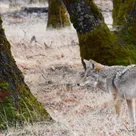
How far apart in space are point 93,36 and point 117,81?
3.45 meters

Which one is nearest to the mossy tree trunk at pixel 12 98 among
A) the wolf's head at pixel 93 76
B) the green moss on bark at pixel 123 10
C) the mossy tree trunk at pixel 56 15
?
the wolf's head at pixel 93 76

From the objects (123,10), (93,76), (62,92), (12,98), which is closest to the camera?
(12,98)

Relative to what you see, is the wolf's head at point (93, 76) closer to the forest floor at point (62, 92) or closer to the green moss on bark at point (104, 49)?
the forest floor at point (62, 92)

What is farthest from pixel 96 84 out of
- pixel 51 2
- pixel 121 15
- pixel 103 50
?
pixel 51 2

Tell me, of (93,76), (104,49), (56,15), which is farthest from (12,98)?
(56,15)

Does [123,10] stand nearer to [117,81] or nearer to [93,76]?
[93,76]

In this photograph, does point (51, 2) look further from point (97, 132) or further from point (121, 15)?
point (97, 132)

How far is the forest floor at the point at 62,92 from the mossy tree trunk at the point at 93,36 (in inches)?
27.3

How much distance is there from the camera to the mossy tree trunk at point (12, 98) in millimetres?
6848

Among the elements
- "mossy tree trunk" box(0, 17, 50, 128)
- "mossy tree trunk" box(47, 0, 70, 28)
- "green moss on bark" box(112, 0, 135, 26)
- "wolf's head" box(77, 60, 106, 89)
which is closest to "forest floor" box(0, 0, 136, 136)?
"mossy tree trunk" box(0, 17, 50, 128)

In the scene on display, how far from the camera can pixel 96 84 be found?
766 cm

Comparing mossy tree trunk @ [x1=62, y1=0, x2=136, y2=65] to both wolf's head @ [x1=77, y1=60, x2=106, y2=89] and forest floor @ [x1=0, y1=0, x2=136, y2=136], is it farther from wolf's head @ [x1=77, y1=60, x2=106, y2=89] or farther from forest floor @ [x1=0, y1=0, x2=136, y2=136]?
wolf's head @ [x1=77, y1=60, x2=106, y2=89]

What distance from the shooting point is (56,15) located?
1986cm

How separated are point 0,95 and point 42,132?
0.88 m
